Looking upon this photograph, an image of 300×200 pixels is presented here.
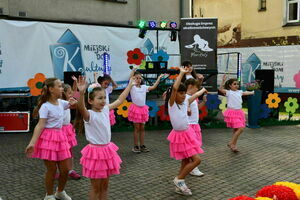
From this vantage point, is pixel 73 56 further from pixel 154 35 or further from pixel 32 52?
pixel 154 35

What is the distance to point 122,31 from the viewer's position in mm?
13125

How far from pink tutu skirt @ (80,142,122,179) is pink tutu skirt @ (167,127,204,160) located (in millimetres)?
1131

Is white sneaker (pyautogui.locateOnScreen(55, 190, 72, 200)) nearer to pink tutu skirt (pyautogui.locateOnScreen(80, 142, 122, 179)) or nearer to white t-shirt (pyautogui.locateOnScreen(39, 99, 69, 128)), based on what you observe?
pink tutu skirt (pyautogui.locateOnScreen(80, 142, 122, 179))

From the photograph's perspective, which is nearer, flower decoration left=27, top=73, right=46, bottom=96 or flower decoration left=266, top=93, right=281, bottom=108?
flower decoration left=27, top=73, right=46, bottom=96

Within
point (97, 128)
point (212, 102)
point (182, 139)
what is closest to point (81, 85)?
point (97, 128)

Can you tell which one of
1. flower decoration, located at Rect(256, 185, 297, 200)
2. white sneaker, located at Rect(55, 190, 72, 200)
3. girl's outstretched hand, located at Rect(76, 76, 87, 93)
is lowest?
white sneaker, located at Rect(55, 190, 72, 200)

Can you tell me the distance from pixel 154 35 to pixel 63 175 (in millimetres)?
10661

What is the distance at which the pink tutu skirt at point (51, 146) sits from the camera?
4.13 m

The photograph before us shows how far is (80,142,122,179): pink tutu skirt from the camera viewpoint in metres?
3.74

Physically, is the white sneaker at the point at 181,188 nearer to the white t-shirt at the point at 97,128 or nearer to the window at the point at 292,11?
the white t-shirt at the point at 97,128

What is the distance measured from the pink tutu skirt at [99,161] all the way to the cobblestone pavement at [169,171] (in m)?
0.93

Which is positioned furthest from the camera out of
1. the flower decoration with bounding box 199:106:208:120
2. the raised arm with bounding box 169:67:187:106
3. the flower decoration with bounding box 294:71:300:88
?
the flower decoration with bounding box 294:71:300:88

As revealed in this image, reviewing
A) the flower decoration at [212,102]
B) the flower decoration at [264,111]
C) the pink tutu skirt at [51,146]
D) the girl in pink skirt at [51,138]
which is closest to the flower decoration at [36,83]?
the girl in pink skirt at [51,138]

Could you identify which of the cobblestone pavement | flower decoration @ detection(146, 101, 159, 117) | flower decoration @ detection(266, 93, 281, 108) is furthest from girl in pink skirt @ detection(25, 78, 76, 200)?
flower decoration @ detection(266, 93, 281, 108)
